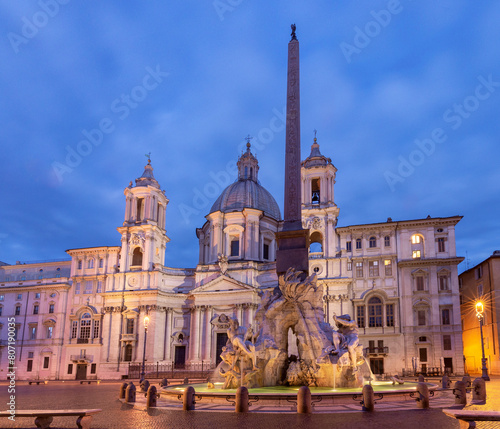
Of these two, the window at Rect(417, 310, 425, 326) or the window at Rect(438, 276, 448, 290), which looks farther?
the window at Rect(438, 276, 448, 290)

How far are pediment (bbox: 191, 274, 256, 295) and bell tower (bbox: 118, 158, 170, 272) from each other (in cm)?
673

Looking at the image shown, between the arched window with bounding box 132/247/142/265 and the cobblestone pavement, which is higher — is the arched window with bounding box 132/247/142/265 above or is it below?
above

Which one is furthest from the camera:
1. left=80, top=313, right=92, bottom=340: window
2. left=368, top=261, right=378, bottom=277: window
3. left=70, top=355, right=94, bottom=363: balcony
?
left=80, top=313, right=92, bottom=340: window

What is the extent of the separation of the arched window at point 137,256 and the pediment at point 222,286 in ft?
26.1

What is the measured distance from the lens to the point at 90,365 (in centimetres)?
5369

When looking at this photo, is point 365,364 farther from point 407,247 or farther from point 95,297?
point 95,297

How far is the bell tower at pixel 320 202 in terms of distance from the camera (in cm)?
5078

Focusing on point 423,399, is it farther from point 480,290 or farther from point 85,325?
point 85,325

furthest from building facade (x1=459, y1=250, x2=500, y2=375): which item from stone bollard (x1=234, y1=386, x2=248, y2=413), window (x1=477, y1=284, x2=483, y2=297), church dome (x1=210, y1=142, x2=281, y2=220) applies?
stone bollard (x1=234, y1=386, x2=248, y2=413)

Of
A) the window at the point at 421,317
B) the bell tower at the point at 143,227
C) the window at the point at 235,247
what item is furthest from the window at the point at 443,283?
the bell tower at the point at 143,227

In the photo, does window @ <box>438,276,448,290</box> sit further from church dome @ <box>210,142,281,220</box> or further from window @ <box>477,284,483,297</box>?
church dome @ <box>210,142,281,220</box>

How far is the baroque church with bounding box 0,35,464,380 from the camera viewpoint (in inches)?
1854

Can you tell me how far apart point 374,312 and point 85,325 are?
32.1 meters

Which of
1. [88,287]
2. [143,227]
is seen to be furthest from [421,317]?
[88,287]
